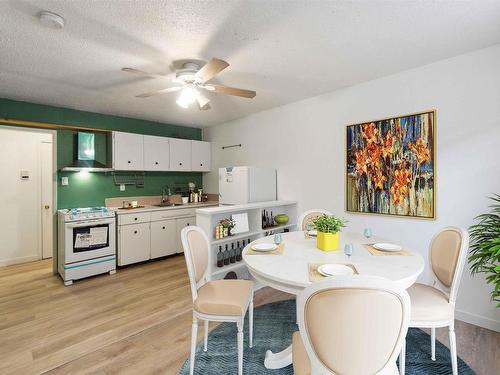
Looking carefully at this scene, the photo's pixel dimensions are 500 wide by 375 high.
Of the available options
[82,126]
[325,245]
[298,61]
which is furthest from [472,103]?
[82,126]

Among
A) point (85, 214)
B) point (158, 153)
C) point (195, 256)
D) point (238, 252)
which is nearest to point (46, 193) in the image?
point (85, 214)

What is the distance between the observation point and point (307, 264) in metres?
1.63

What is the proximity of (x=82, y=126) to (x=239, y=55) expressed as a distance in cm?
303

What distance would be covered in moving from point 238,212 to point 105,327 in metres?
1.81

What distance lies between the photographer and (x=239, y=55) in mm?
2307

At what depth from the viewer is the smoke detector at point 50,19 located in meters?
1.71

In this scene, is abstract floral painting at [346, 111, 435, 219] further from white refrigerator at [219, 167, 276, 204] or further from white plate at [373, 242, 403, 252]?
white refrigerator at [219, 167, 276, 204]

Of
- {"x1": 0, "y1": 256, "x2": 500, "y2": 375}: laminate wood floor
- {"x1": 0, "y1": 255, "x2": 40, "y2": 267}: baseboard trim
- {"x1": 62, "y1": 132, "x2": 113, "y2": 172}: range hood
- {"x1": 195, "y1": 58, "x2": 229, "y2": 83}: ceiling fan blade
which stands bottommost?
{"x1": 0, "y1": 256, "x2": 500, "y2": 375}: laminate wood floor

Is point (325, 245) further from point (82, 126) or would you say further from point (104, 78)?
point (82, 126)

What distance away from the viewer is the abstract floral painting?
258 centimetres

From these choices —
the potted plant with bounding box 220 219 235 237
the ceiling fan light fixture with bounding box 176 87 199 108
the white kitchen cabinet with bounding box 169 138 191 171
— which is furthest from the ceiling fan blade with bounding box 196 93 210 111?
the white kitchen cabinet with bounding box 169 138 191 171

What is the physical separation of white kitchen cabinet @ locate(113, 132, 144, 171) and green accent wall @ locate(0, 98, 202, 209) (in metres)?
0.25

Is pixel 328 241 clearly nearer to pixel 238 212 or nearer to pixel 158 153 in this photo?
pixel 238 212

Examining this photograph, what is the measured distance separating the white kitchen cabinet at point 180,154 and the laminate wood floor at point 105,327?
1.99 meters
